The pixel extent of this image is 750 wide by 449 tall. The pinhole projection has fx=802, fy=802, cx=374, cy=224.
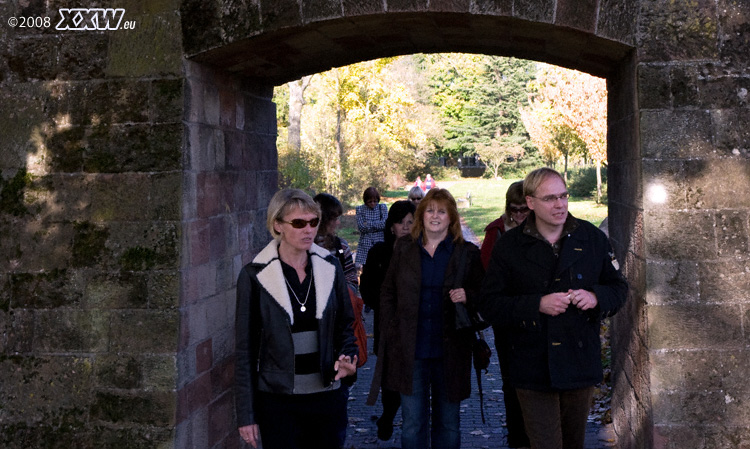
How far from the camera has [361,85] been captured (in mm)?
29125

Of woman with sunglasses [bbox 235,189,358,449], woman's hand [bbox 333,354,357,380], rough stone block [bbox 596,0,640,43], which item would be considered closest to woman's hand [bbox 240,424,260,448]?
woman with sunglasses [bbox 235,189,358,449]

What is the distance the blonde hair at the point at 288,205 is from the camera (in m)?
4.11

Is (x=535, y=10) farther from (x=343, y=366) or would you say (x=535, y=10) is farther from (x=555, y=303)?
(x=343, y=366)

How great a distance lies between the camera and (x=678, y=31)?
472 centimetres

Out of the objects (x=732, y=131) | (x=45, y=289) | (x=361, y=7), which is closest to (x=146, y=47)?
(x=361, y=7)

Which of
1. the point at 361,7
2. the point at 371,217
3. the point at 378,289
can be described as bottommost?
the point at 378,289

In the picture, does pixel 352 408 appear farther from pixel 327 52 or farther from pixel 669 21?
pixel 669 21

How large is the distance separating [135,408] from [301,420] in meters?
1.34

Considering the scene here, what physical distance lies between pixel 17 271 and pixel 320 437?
Result: 2344 millimetres

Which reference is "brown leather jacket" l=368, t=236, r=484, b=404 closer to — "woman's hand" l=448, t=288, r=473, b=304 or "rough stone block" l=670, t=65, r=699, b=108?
"woman's hand" l=448, t=288, r=473, b=304

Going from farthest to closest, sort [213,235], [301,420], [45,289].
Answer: [213,235], [45,289], [301,420]

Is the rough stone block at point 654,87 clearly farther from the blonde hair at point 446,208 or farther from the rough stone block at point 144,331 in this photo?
the rough stone block at point 144,331

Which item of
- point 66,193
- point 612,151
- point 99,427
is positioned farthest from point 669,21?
point 99,427
